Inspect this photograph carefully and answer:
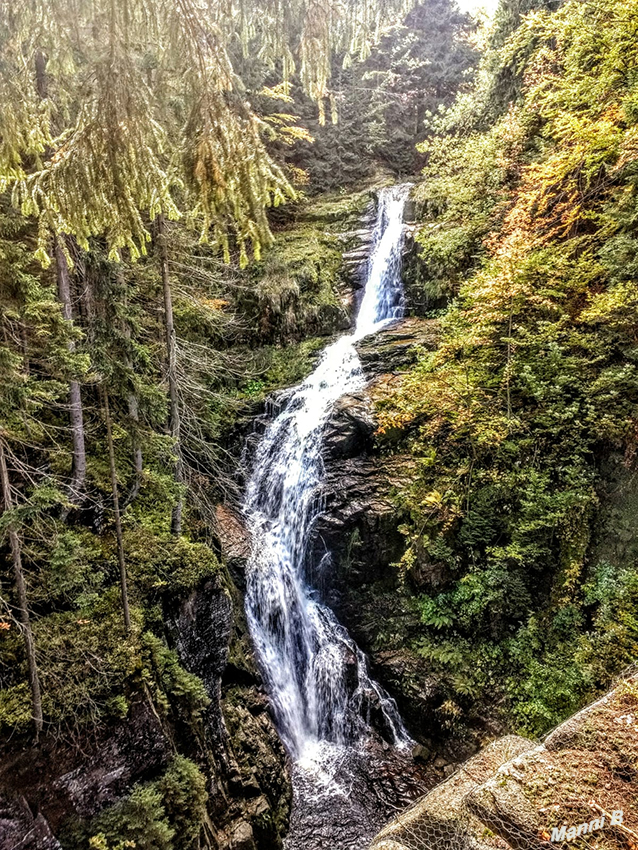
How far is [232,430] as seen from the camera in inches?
452

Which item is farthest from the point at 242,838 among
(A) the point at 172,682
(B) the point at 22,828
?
(B) the point at 22,828

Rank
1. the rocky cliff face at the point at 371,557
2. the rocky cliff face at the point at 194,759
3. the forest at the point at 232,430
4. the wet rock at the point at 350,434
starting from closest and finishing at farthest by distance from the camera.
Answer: the forest at the point at 232,430 < the rocky cliff face at the point at 194,759 < the rocky cliff face at the point at 371,557 < the wet rock at the point at 350,434

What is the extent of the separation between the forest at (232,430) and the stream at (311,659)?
364mm

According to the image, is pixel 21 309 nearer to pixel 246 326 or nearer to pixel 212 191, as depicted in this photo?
pixel 212 191

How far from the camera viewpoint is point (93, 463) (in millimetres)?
7559

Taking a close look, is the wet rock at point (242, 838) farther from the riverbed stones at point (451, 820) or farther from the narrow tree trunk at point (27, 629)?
the narrow tree trunk at point (27, 629)

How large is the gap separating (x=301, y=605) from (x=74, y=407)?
5723 millimetres

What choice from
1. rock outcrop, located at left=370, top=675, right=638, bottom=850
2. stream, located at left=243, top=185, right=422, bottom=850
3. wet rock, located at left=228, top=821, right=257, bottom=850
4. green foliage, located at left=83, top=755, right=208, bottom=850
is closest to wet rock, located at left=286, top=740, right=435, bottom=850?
stream, located at left=243, top=185, right=422, bottom=850

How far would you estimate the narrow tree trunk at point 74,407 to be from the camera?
6.61 metres

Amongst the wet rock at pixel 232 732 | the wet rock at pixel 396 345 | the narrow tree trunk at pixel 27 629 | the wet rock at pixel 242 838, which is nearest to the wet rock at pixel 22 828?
the narrow tree trunk at pixel 27 629

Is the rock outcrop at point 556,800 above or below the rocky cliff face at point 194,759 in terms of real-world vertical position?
above

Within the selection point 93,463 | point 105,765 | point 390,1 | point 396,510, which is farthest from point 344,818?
point 390,1

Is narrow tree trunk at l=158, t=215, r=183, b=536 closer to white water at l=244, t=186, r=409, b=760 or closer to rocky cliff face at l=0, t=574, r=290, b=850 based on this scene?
rocky cliff face at l=0, t=574, r=290, b=850

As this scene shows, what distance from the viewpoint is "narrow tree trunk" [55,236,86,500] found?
6.61 metres
